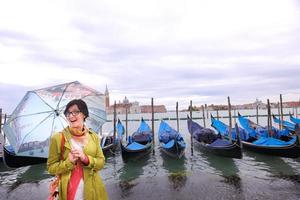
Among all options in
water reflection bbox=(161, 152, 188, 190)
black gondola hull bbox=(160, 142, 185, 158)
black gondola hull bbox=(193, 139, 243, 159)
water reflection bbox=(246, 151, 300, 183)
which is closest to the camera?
water reflection bbox=(161, 152, 188, 190)

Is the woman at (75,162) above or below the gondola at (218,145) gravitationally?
above

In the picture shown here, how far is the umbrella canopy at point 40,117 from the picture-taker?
159 inches

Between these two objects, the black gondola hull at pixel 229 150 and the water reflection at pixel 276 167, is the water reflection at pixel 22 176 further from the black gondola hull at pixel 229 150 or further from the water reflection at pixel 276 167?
the water reflection at pixel 276 167

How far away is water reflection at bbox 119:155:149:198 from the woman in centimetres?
515

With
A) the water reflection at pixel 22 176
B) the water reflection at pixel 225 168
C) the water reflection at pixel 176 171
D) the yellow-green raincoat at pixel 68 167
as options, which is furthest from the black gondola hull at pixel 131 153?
the yellow-green raincoat at pixel 68 167

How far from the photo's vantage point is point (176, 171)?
33.4ft

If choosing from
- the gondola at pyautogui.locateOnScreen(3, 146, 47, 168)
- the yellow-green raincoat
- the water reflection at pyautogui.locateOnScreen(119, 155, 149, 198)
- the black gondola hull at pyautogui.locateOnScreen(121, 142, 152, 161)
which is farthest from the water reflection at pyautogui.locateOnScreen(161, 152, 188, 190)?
the yellow-green raincoat

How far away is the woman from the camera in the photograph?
1.87 m

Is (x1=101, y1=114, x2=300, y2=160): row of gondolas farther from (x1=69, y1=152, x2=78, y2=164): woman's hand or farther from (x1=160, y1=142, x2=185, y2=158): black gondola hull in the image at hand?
(x1=69, y1=152, x2=78, y2=164): woman's hand

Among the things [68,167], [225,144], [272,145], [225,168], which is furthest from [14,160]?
[272,145]

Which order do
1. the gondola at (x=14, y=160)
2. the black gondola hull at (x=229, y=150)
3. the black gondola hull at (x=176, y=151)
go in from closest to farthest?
1. the gondola at (x=14, y=160)
2. the black gondola hull at (x=229, y=150)
3. the black gondola hull at (x=176, y=151)

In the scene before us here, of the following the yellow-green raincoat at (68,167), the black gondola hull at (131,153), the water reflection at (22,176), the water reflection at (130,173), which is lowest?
the water reflection at (22,176)

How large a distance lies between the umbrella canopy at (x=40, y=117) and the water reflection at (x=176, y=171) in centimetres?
433

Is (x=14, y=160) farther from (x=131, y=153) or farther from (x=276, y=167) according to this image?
(x=276, y=167)
